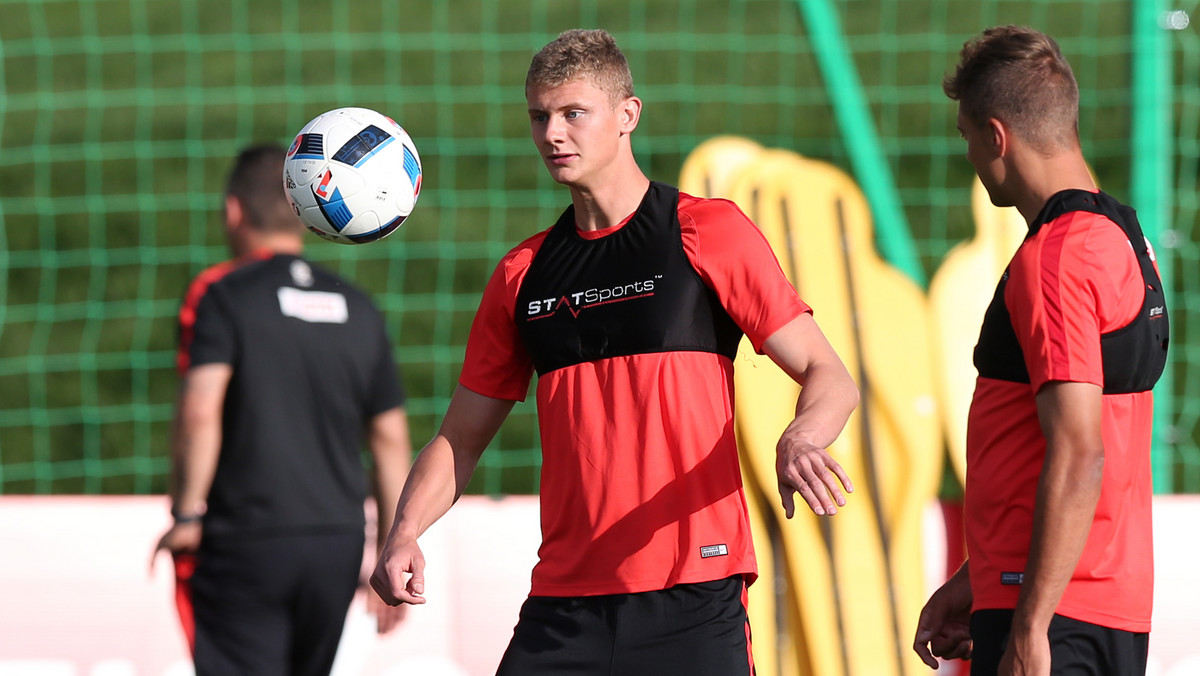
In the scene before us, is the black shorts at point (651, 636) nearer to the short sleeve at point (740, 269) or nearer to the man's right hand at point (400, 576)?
the man's right hand at point (400, 576)

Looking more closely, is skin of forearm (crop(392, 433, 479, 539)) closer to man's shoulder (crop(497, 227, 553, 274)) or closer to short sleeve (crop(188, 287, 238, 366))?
man's shoulder (crop(497, 227, 553, 274))

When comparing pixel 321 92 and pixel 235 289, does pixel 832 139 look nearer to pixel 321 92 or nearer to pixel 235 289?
pixel 321 92

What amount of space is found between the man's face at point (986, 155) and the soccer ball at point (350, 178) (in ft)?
5.13

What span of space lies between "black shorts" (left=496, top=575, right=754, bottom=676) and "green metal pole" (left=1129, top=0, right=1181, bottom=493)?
144 inches

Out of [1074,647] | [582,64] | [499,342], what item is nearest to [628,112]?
[582,64]

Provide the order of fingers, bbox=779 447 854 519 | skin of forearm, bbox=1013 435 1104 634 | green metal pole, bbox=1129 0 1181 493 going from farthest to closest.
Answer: green metal pole, bbox=1129 0 1181 493
skin of forearm, bbox=1013 435 1104 634
fingers, bbox=779 447 854 519

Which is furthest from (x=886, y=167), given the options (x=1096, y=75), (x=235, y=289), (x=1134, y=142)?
(x=235, y=289)

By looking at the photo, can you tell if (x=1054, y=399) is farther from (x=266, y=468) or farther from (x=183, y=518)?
(x=183, y=518)

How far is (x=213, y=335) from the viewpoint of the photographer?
4.98 m

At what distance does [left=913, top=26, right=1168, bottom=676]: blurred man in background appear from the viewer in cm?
300

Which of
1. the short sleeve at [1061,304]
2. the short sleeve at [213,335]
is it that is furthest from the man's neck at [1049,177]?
the short sleeve at [213,335]

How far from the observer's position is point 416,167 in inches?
167

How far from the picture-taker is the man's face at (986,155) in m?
3.29

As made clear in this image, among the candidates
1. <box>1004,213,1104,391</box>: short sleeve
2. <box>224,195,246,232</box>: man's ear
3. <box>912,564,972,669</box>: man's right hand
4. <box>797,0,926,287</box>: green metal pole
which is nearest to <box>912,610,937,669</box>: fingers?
<box>912,564,972,669</box>: man's right hand
